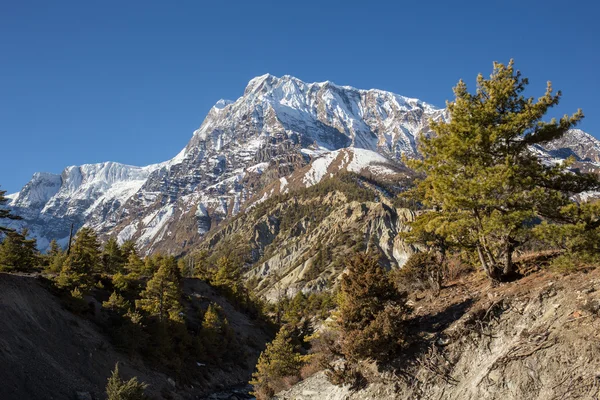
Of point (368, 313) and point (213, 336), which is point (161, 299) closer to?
point (213, 336)

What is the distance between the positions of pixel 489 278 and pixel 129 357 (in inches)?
1609

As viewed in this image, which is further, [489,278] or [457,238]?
[457,238]

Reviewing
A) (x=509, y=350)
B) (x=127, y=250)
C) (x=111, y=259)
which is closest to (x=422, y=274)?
(x=509, y=350)

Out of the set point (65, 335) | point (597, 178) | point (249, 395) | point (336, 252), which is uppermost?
point (336, 252)

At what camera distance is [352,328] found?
19.2 m

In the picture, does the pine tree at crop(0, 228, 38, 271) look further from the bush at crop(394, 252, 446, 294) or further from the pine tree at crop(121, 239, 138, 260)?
the bush at crop(394, 252, 446, 294)

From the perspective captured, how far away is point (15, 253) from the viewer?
174 ft

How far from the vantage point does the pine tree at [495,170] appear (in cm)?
1728

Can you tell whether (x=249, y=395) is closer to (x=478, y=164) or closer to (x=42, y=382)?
(x=42, y=382)

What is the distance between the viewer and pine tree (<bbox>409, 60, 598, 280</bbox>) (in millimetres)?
17281

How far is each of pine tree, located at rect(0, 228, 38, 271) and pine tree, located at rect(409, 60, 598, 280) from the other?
53.2 metres

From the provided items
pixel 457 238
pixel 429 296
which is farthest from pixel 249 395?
pixel 457 238

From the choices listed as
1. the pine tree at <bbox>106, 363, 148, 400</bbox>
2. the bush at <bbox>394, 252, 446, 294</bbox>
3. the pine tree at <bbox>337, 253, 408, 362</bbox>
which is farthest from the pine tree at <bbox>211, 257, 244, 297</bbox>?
the pine tree at <bbox>337, 253, 408, 362</bbox>

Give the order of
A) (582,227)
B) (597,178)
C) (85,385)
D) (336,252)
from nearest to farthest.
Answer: (582,227) < (597,178) < (85,385) < (336,252)
